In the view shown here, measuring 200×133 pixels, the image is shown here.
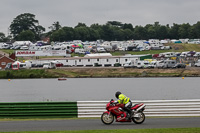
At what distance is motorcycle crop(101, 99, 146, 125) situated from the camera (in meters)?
22.1

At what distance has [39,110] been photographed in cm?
2631

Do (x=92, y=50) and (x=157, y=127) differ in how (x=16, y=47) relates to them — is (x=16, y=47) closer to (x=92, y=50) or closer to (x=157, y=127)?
(x=92, y=50)

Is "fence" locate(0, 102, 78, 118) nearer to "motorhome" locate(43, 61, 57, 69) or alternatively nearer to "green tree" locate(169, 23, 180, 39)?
"motorhome" locate(43, 61, 57, 69)

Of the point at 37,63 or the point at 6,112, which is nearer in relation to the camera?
the point at 6,112

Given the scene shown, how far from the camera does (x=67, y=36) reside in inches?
7219

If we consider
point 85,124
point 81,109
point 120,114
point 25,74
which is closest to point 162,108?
point 120,114

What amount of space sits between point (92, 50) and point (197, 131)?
397 feet

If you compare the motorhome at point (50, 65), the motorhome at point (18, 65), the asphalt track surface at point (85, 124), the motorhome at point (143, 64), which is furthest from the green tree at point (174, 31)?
the asphalt track surface at point (85, 124)

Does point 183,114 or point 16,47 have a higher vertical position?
point 16,47

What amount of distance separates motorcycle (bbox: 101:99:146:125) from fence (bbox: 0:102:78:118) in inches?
163

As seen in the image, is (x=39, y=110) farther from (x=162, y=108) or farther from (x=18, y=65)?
(x=18, y=65)

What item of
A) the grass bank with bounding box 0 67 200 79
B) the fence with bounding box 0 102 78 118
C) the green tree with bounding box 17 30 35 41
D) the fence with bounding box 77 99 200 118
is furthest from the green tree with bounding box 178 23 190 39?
the fence with bounding box 0 102 78 118

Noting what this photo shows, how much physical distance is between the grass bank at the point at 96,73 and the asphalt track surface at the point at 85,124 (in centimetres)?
6924

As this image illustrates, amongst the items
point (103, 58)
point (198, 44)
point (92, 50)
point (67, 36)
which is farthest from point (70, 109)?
point (67, 36)
